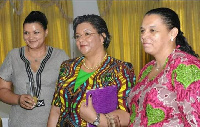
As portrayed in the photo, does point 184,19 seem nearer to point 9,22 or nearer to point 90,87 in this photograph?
point 9,22

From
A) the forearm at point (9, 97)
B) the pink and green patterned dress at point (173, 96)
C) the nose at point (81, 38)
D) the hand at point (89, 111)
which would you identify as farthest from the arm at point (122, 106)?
the forearm at point (9, 97)

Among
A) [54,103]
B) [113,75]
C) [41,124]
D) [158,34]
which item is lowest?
[41,124]

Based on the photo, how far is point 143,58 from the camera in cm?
695

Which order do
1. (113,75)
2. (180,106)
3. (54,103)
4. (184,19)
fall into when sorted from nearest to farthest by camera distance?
(180,106), (113,75), (54,103), (184,19)

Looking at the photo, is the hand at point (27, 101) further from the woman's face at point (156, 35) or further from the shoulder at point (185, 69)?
the shoulder at point (185, 69)

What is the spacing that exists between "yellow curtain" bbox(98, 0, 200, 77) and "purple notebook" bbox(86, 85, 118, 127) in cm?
480

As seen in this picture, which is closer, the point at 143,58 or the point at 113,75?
the point at 113,75

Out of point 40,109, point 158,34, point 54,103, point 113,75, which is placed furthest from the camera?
point 40,109

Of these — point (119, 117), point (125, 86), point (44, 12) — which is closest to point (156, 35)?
point (125, 86)

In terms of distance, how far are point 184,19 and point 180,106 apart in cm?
539

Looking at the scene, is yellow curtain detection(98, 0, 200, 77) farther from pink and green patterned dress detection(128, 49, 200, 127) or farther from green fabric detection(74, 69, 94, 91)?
pink and green patterned dress detection(128, 49, 200, 127)

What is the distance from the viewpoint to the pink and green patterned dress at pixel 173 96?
1.64 meters

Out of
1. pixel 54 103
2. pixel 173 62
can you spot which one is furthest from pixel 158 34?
pixel 54 103

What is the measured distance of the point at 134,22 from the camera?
22.7ft
